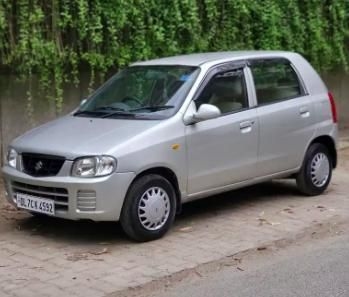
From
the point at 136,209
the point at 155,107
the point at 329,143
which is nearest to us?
the point at 136,209

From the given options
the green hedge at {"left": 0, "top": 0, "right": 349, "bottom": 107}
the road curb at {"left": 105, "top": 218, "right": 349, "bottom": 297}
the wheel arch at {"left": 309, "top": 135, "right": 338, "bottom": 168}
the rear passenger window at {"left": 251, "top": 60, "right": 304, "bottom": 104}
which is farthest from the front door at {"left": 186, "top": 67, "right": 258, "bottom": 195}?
the green hedge at {"left": 0, "top": 0, "right": 349, "bottom": 107}

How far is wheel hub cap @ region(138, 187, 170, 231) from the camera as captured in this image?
645 cm

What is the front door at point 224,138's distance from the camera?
271 inches

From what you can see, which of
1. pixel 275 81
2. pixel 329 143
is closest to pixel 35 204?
pixel 275 81

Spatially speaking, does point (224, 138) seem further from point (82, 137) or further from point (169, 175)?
point (82, 137)

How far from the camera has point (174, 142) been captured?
6633 mm

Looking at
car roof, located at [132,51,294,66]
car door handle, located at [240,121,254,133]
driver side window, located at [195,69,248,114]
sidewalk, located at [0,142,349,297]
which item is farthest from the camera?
car roof, located at [132,51,294,66]

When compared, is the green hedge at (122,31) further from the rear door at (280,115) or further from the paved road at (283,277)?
the paved road at (283,277)

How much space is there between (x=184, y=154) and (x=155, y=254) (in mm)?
1066

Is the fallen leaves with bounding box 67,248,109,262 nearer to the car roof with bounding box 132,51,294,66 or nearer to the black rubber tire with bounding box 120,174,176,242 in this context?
the black rubber tire with bounding box 120,174,176,242

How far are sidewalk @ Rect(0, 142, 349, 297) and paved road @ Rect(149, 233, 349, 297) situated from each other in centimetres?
32

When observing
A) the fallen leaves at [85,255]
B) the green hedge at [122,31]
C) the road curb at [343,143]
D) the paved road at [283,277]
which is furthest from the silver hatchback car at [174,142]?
the road curb at [343,143]

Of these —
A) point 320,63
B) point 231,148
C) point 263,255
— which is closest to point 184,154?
point 231,148

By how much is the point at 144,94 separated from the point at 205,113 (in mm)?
787
